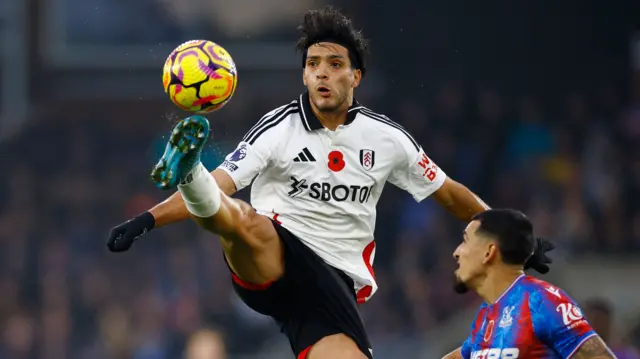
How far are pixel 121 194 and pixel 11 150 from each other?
4.95 feet

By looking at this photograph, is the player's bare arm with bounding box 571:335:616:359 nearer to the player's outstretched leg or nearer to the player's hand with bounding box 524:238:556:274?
the player's hand with bounding box 524:238:556:274

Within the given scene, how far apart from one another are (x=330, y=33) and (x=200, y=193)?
1.42 metres

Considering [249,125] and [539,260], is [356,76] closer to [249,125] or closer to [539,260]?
[539,260]

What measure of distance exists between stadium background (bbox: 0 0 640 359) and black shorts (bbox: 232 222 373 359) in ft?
17.1

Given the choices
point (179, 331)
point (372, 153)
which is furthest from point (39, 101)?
point (372, 153)

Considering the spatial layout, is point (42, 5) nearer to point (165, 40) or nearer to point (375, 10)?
point (165, 40)

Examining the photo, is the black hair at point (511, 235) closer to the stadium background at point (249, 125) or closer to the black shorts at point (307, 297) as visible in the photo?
the black shorts at point (307, 297)

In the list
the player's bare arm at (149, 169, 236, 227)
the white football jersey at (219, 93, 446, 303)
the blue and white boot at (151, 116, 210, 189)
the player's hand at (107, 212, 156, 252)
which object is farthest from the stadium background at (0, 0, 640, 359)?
the blue and white boot at (151, 116, 210, 189)

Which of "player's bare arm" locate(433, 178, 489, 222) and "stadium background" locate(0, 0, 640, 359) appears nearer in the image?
"player's bare arm" locate(433, 178, 489, 222)

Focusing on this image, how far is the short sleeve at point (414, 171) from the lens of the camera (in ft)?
21.0

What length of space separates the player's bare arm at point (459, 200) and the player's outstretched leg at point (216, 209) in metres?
1.09

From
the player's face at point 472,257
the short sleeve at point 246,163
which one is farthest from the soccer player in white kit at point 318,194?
the player's face at point 472,257

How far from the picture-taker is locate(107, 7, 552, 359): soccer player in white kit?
19.6 feet

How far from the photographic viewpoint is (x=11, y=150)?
14.0m
